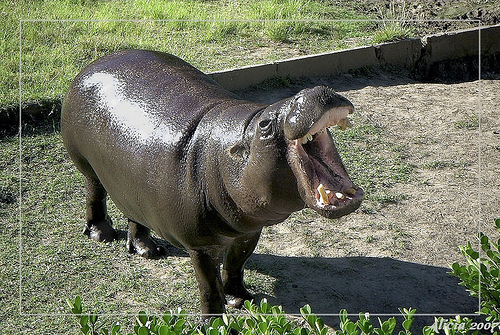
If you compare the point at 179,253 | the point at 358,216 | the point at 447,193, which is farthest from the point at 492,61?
the point at 179,253

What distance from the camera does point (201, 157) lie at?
3691 mm

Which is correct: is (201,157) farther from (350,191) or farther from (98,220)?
(98,220)

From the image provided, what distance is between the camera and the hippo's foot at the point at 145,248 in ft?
16.3

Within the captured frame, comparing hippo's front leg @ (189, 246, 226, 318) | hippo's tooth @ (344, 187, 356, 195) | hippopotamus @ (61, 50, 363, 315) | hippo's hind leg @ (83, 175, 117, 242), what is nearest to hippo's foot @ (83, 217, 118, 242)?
hippo's hind leg @ (83, 175, 117, 242)

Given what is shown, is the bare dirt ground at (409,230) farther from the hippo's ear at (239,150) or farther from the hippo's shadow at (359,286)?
the hippo's ear at (239,150)

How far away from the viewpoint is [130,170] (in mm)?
4023

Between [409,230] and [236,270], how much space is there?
151 centimetres

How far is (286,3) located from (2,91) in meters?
3.76

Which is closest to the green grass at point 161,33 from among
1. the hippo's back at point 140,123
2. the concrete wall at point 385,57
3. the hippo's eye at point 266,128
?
the concrete wall at point 385,57

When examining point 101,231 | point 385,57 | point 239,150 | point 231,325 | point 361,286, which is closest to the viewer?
point 231,325

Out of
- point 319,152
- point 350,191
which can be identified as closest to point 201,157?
point 319,152

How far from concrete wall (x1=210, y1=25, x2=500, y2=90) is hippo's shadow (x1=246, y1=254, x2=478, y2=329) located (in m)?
2.86

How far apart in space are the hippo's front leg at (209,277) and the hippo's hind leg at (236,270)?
0.93 feet

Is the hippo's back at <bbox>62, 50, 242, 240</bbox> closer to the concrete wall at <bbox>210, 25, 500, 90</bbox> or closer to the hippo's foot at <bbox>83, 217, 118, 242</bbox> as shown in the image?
the hippo's foot at <bbox>83, 217, 118, 242</bbox>
